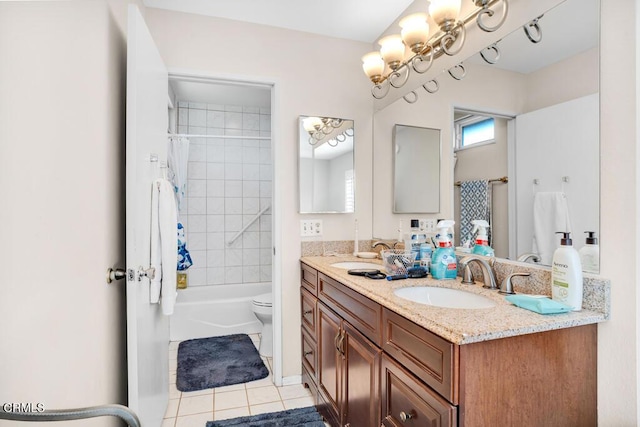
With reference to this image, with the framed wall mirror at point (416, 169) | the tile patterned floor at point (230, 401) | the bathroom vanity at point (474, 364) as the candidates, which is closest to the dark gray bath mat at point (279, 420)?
the tile patterned floor at point (230, 401)

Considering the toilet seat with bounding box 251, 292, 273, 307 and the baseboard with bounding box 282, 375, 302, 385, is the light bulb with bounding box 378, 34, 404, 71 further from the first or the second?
the baseboard with bounding box 282, 375, 302, 385

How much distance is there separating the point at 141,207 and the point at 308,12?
1533 millimetres

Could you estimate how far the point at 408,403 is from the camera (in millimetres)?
1060

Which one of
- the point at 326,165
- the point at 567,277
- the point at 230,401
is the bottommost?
the point at 230,401

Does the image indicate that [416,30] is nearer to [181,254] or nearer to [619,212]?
[619,212]

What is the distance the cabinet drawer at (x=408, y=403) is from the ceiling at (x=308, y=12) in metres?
1.92

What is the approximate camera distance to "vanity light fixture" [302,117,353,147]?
2.31 meters

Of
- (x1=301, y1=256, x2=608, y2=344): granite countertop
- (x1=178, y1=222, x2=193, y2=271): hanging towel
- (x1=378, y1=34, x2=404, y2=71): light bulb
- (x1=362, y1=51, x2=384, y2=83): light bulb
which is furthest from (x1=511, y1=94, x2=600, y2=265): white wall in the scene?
(x1=178, y1=222, x2=193, y2=271): hanging towel

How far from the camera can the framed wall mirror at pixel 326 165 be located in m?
2.29

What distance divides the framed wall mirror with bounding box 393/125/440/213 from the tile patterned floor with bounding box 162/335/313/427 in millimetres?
1358

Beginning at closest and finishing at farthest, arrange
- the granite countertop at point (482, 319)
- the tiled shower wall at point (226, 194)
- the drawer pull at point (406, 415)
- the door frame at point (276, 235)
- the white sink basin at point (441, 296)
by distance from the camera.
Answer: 1. the granite countertop at point (482, 319)
2. the drawer pull at point (406, 415)
3. the white sink basin at point (441, 296)
4. the door frame at point (276, 235)
5. the tiled shower wall at point (226, 194)

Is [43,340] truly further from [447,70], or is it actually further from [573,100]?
[447,70]

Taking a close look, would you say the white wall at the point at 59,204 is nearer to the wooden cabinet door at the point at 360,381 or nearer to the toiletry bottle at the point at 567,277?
the wooden cabinet door at the point at 360,381

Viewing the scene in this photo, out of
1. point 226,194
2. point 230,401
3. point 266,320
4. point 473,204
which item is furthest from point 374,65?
point 226,194
